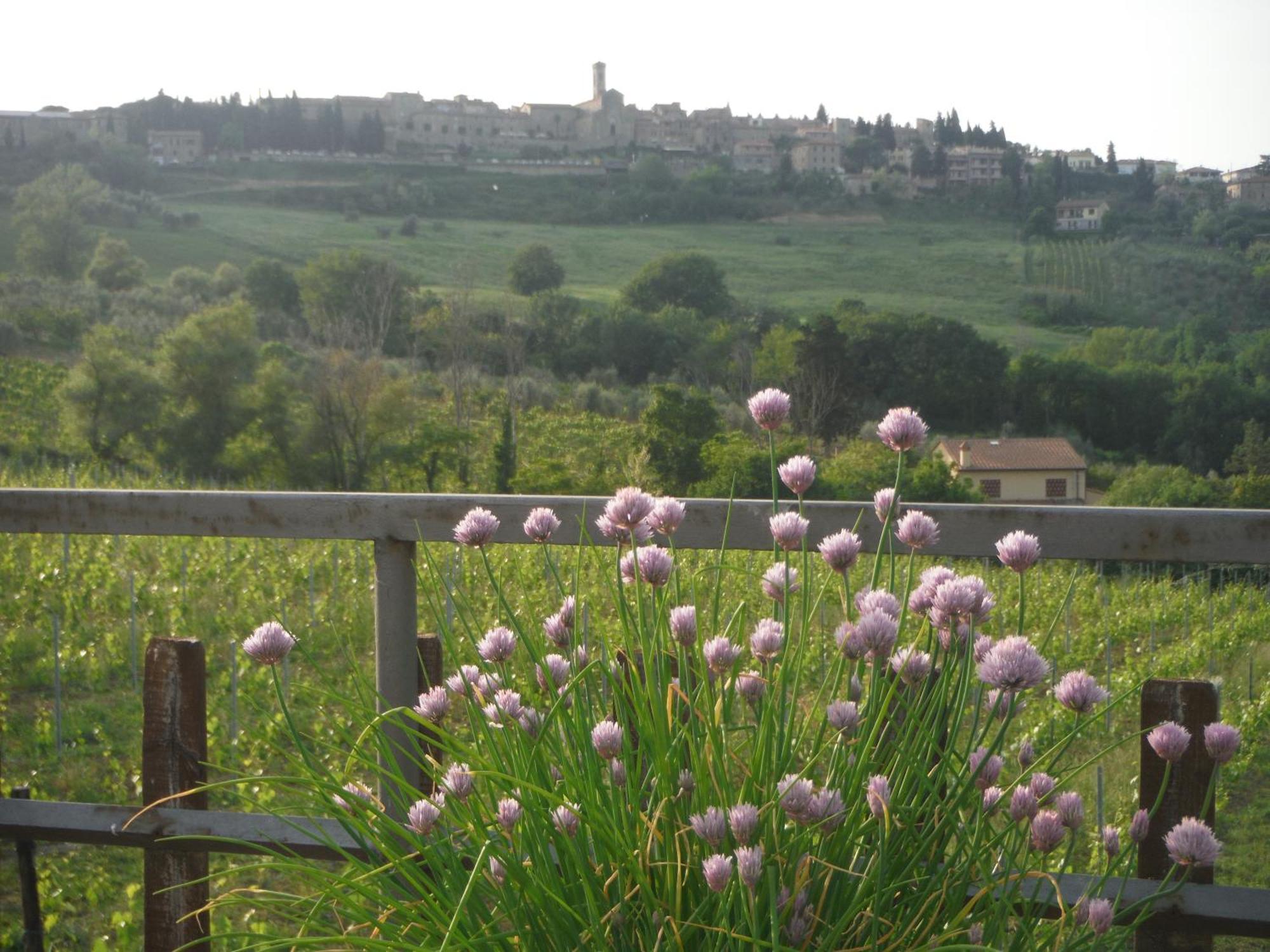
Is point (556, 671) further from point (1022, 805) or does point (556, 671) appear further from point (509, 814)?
point (1022, 805)

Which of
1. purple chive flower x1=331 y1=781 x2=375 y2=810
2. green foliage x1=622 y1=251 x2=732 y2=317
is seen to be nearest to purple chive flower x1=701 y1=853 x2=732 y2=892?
purple chive flower x1=331 y1=781 x2=375 y2=810

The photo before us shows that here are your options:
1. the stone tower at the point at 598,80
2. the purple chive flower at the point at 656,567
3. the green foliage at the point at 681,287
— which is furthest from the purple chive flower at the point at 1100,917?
the stone tower at the point at 598,80

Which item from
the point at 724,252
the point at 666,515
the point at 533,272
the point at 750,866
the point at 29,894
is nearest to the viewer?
the point at 750,866

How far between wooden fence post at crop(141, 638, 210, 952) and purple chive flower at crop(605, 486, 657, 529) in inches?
25.1

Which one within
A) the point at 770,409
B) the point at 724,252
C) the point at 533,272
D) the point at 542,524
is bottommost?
the point at 542,524

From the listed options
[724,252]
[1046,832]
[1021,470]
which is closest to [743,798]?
[1046,832]

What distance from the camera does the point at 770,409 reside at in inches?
43.4

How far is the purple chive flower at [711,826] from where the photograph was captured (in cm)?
80

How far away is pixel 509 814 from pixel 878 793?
0.31 meters

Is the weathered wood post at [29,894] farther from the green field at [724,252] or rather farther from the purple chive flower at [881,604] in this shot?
the green field at [724,252]

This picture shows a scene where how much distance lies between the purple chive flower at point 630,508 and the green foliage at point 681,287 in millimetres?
27989

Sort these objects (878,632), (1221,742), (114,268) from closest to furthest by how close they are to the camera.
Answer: (878,632) < (1221,742) < (114,268)

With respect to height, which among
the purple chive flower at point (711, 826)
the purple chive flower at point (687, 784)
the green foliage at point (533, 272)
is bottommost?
the purple chive flower at point (687, 784)

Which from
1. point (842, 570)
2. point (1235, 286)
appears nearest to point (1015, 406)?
point (1235, 286)
